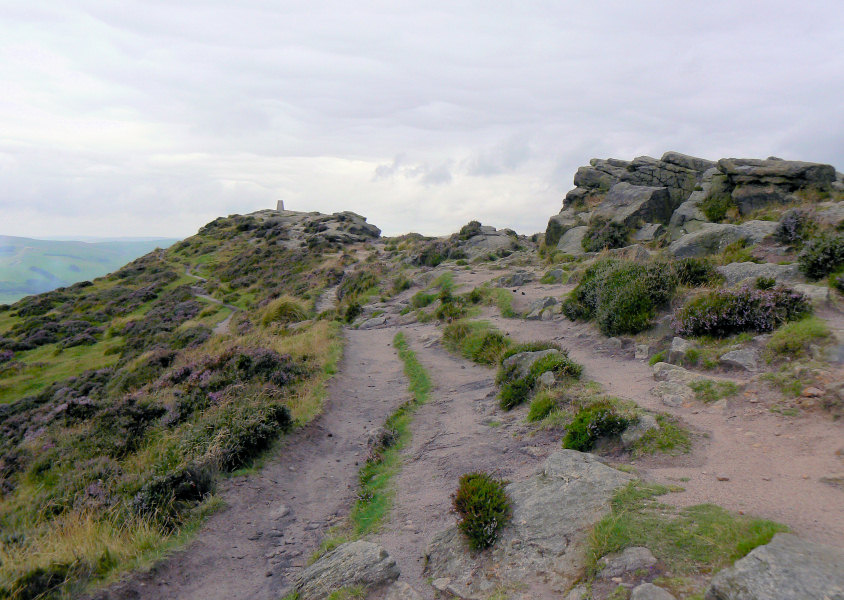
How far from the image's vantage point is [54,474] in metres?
12.4

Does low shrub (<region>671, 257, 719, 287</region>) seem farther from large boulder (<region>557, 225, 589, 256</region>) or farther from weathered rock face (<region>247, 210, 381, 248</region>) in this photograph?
weathered rock face (<region>247, 210, 381, 248</region>)

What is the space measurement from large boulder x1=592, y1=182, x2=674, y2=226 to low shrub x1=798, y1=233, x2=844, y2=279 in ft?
49.2

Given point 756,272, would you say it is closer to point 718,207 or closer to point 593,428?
point 593,428

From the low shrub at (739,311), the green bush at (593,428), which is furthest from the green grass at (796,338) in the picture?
the green bush at (593,428)

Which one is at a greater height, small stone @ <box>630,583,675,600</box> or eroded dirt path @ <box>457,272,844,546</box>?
eroded dirt path @ <box>457,272,844,546</box>

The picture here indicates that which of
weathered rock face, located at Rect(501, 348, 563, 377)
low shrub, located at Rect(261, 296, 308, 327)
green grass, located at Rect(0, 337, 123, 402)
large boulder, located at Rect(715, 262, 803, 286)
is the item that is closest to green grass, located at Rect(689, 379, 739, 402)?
weathered rock face, located at Rect(501, 348, 563, 377)

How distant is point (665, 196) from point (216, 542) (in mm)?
28703

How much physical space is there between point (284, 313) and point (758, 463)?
25.6 metres

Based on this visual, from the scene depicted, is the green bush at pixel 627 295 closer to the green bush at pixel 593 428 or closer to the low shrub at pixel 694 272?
the low shrub at pixel 694 272

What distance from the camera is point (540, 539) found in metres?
5.89

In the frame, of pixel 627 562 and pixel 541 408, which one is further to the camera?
pixel 541 408

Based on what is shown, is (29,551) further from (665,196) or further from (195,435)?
(665,196)

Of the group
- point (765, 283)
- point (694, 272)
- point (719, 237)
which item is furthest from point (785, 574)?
point (719, 237)

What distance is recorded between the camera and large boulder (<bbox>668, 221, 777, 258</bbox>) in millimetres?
17359
